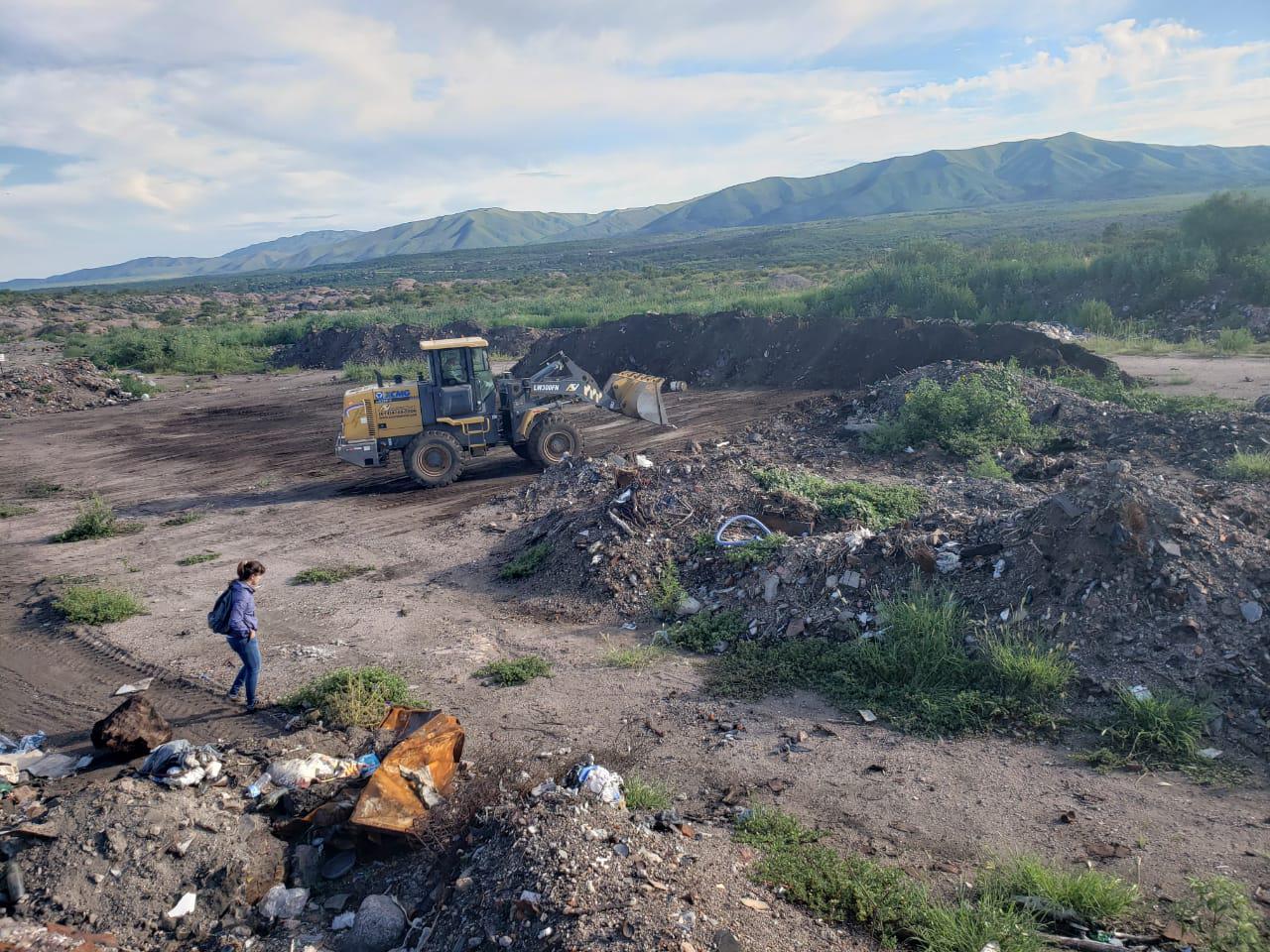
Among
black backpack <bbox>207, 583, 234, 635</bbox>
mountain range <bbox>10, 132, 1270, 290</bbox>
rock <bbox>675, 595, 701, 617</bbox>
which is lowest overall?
rock <bbox>675, 595, 701, 617</bbox>

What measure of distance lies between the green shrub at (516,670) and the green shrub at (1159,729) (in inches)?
181

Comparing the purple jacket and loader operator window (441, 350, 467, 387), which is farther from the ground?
loader operator window (441, 350, 467, 387)

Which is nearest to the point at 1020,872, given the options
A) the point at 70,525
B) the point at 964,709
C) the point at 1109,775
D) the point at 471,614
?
the point at 1109,775

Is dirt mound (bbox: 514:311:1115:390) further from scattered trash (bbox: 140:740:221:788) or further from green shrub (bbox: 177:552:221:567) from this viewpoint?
scattered trash (bbox: 140:740:221:788)

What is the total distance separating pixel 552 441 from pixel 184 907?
1116cm

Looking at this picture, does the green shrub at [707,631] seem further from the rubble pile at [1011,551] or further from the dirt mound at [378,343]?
the dirt mound at [378,343]

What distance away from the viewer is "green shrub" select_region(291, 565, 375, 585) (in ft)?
35.2

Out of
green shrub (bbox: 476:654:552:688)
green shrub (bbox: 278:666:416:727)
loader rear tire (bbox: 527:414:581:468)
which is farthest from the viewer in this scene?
loader rear tire (bbox: 527:414:581:468)

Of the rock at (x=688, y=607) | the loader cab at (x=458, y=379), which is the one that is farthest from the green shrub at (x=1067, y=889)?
the loader cab at (x=458, y=379)

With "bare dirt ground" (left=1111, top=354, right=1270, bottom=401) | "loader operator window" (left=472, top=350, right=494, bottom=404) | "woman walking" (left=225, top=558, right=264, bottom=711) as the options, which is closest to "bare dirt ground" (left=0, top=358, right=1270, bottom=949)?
"woman walking" (left=225, top=558, right=264, bottom=711)

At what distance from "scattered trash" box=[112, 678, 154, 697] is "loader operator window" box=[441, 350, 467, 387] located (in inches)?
313

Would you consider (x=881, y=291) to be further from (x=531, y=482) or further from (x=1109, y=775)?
(x=1109, y=775)

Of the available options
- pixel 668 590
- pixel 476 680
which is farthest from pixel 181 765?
pixel 668 590

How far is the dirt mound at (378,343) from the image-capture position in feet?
108
